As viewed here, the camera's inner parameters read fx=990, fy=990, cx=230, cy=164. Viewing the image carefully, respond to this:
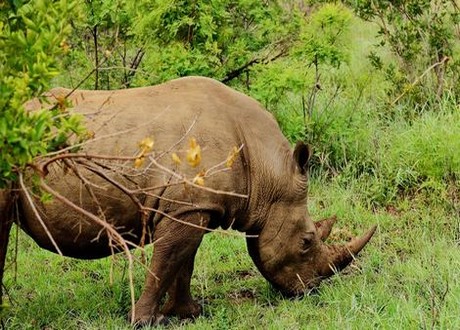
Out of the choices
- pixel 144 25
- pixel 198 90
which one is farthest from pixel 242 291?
pixel 144 25

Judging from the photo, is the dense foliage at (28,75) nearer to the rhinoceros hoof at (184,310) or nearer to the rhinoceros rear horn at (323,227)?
the rhinoceros hoof at (184,310)

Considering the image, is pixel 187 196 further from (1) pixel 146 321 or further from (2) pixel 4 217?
(2) pixel 4 217

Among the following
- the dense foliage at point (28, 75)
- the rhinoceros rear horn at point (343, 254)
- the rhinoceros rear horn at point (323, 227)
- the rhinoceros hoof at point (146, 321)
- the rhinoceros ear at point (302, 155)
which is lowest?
the rhinoceros hoof at point (146, 321)

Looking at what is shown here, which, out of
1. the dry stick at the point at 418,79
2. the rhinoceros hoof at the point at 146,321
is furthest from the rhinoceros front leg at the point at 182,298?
the dry stick at the point at 418,79

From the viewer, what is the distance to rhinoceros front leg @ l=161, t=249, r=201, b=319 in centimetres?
673

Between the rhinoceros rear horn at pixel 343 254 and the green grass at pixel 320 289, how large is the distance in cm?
10

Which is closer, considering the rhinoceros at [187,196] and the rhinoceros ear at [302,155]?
the rhinoceros at [187,196]

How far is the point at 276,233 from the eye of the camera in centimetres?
679

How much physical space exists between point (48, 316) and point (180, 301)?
2.92 ft

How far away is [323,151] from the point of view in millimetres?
9172

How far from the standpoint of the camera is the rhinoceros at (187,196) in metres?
6.12

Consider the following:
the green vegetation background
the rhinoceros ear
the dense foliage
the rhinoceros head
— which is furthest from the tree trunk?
the dense foliage

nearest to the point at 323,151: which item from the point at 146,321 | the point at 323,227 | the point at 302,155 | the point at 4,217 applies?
the point at 323,227

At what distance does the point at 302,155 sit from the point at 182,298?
1.27 metres
